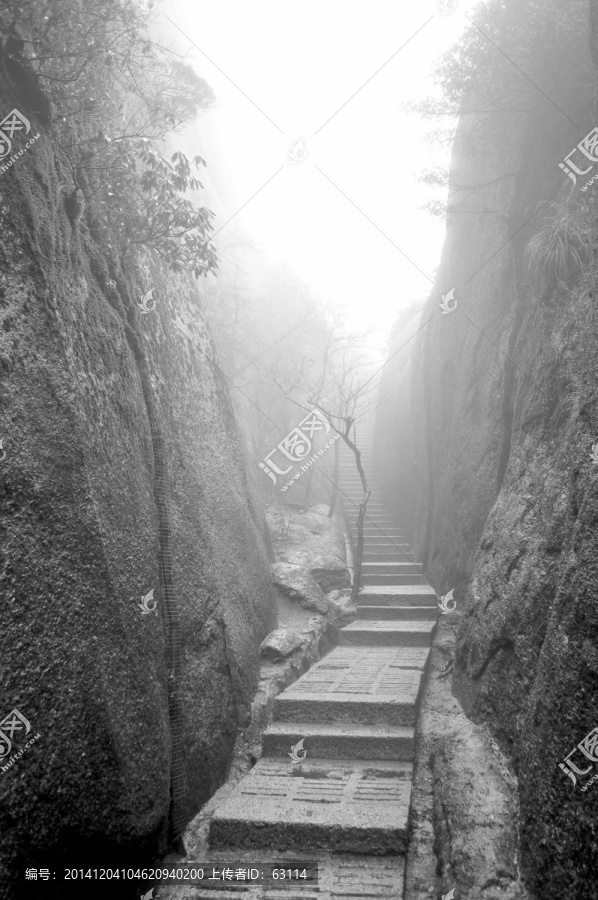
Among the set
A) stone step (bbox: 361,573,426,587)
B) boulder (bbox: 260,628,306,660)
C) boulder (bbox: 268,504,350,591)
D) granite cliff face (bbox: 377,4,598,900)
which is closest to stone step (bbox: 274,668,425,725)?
boulder (bbox: 260,628,306,660)

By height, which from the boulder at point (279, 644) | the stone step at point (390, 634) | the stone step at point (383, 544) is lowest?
the stone step at point (390, 634)

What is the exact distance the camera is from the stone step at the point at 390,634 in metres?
9.78

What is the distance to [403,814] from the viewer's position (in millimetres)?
4980

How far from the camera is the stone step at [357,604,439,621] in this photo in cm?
1070

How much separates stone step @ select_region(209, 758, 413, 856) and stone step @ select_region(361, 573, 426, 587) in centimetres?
644

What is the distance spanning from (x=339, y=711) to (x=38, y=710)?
4.44 m

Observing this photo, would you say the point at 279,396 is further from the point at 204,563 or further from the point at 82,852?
the point at 82,852

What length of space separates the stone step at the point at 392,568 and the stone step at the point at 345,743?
6.43m

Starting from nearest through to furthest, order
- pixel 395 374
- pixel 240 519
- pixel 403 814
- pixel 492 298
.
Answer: pixel 403 814 → pixel 240 519 → pixel 492 298 → pixel 395 374

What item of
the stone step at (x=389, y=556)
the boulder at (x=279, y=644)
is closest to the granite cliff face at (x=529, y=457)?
the stone step at (x=389, y=556)

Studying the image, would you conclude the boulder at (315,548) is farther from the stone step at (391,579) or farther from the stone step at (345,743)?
the stone step at (345,743)

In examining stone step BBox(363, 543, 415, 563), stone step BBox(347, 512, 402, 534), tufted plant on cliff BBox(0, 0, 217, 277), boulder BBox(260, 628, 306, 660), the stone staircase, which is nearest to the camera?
tufted plant on cliff BBox(0, 0, 217, 277)

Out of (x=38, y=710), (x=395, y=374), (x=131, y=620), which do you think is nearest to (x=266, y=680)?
(x=131, y=620)

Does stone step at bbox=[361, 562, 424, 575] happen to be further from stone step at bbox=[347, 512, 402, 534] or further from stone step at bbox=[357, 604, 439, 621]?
stone step at bbox=[347, 512, 402, 534]
